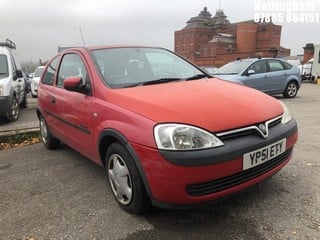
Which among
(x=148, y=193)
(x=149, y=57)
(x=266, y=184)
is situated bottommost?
(x=266, y=184)

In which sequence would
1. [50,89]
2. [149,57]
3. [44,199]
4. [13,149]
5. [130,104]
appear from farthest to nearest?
[13,149]
[50,89]
[149,57]
[44,199]
[130,104]

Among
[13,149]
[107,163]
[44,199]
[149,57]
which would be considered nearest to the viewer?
[107,163]

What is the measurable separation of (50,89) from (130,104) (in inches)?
94.0

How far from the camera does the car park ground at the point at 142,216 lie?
2.90 m

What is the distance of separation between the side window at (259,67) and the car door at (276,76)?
0.71 ft

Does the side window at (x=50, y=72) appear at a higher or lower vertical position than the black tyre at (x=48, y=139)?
higher

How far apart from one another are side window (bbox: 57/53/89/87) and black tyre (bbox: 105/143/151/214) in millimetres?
1083

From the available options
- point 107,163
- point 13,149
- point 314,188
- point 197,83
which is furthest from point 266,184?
point 13,149

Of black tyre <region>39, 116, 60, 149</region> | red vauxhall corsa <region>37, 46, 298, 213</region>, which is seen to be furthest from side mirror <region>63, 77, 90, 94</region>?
black tyre <region>39, 116, 60, 149</region>

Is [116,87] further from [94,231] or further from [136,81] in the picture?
[94,231]

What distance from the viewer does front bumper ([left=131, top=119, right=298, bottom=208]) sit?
8.72 ft

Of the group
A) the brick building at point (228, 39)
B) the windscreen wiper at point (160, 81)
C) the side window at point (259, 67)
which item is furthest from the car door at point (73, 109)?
the brick building at point (228, 39)

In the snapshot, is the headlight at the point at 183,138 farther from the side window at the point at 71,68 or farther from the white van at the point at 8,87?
the white van at the point at 8,87

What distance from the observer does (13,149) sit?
238 inches
